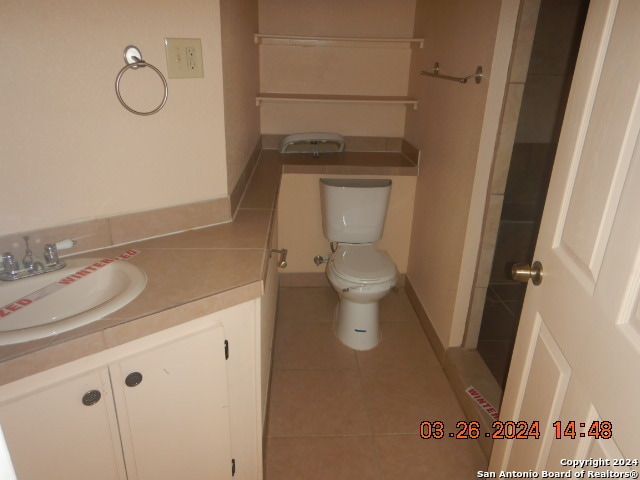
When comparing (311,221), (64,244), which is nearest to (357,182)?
(311,221)

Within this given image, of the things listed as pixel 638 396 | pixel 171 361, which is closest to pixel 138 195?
pixel 171 361

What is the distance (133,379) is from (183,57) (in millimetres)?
950

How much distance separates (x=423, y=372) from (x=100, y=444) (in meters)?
1.52

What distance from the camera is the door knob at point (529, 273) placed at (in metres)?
1.10

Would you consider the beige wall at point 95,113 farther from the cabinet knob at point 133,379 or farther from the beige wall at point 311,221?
the beige wall at point 311,221

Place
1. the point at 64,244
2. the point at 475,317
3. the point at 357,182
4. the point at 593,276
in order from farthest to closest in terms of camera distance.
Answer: the point at 357,182
the point at 475,317
the point at 64,244
the point at 593,276

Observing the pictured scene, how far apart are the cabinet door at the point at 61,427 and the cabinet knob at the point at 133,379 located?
0.05 meters

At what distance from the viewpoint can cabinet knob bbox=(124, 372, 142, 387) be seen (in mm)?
1080

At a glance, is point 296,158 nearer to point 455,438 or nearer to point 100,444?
point 455,438

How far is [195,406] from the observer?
1252mm

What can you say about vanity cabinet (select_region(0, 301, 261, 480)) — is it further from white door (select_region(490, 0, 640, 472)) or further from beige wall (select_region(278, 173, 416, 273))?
beige wall (select_region(278, 173, 416, 273))

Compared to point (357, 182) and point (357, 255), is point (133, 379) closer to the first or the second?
point (357, 255)

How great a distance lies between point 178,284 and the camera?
1.19 meters

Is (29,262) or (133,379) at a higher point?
(29,262)
